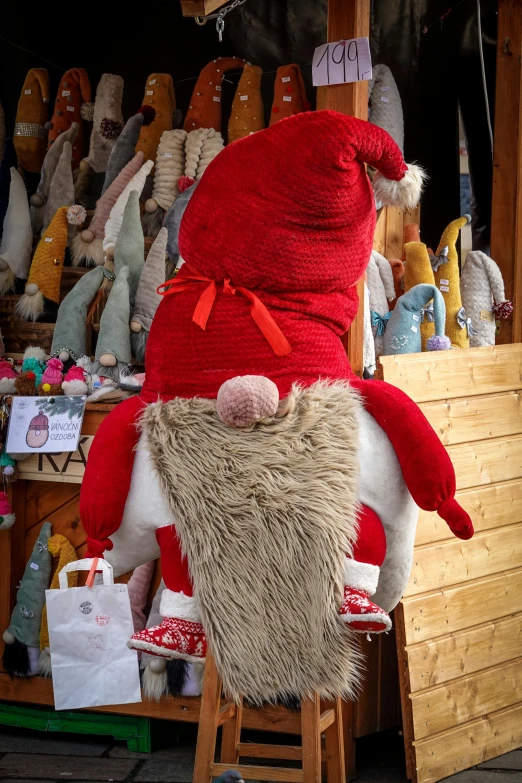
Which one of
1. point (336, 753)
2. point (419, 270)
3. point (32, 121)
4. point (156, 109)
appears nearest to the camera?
point (336, 753)

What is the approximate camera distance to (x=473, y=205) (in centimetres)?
338

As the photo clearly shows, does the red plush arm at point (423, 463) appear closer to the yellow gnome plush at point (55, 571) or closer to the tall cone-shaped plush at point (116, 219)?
the yellow gnome plush at point (55, 571)

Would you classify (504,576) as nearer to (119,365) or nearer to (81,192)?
(119,365)

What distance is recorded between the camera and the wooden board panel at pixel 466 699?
245cm

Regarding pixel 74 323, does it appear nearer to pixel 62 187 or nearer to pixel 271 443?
pixel 62 187

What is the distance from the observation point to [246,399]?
5.39ft

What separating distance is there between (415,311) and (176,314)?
3.13 feet

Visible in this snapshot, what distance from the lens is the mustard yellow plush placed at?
2.67 metres

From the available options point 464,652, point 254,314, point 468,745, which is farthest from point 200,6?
point 468,745

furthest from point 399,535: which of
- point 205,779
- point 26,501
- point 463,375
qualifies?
point 26,501

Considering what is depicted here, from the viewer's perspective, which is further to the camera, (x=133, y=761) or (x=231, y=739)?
(x=133, y=761)

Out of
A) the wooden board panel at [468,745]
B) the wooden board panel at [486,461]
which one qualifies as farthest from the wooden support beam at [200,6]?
the wooden board panel at [468,745]

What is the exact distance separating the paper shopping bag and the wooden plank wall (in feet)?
2.42

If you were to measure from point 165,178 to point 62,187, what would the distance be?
0.38 meters
